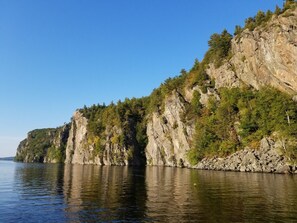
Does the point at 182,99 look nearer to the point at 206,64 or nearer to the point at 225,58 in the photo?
the point at 206,64

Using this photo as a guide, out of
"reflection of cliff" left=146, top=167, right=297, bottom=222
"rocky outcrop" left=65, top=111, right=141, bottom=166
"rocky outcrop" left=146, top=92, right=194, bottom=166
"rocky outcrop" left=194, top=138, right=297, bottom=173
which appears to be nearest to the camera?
"reflection of cliff" left=146, top=167, right=297, bottom=222

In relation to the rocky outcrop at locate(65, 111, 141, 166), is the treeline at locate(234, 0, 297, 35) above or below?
above

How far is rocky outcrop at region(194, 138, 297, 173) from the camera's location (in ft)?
245

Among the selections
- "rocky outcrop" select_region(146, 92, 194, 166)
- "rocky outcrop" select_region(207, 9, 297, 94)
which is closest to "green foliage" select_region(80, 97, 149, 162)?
"rocky outcrop" select_region(146, 92, 194, 166)

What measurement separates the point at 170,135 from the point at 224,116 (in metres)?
39.3

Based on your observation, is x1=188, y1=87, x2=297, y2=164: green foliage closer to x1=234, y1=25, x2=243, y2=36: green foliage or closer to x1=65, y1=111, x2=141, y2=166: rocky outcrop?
x1=234, y1=25, x2=243, y2=36: green foliage

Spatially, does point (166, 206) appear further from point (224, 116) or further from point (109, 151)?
point (109, 151)

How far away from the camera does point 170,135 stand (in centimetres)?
14012

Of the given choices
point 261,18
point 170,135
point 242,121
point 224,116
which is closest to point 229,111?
point 224,116

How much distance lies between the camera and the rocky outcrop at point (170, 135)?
12631 centimetres

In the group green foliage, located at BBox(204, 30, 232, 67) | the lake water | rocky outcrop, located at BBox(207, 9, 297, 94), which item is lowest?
the lake water

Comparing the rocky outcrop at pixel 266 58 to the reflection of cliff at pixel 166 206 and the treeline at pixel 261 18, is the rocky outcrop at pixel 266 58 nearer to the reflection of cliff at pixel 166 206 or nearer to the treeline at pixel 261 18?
the treeline at pixel 261 18

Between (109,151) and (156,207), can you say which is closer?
(156,207)

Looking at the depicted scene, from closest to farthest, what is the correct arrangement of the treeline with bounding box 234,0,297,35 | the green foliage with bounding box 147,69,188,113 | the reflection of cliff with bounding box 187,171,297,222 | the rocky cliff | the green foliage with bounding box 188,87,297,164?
1. the reflection of cliff with bounding box 187,171,297,222
2. the green foliage with bounding box 188,87,297,164
3. the rocky cliff
4. the treeline with bounding box 234,0,297,35
5. the green foliage with bounding box 147,69,188,113
